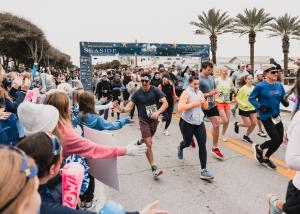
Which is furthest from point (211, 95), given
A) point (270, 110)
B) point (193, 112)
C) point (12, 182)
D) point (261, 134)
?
point (12, 182)

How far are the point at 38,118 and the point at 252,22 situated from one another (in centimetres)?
3259

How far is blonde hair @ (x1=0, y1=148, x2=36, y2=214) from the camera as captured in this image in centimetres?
116

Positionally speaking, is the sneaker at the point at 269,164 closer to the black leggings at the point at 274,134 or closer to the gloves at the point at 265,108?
the black leggings at the point at 274,134

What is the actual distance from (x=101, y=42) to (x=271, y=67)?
19554mm

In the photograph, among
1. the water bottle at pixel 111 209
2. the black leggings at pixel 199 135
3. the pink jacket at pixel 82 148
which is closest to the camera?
the water bottle at pixel 111 209

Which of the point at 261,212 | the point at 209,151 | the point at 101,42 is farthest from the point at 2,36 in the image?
the point at 261,212

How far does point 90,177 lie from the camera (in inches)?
132

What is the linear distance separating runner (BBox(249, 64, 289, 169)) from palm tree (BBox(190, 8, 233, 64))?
94.0ft

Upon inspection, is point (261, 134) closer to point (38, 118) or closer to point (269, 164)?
point (269, 164)

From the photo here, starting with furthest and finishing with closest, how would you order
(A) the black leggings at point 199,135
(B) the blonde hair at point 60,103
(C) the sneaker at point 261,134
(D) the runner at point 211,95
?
(C) the sneaker at point 261,134, (D) the runner at point 211,95, (A) the black leggings at point 199,135, (B) the blonde hair at point 60,103

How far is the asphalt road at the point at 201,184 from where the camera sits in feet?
13.6

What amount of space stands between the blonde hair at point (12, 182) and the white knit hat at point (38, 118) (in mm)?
1098

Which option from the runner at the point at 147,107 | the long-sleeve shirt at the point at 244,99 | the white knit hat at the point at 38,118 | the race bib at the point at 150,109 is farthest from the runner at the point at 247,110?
the white knit hat at the point at 38,118

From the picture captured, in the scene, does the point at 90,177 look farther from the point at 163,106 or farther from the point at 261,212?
the point at 163,106
